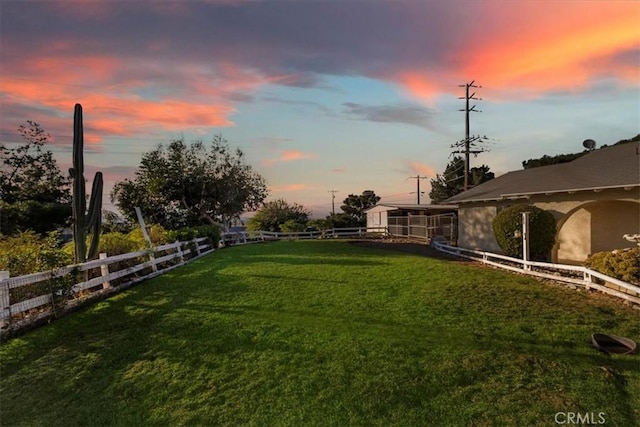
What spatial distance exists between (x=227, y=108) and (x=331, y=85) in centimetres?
411

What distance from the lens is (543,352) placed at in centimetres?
525

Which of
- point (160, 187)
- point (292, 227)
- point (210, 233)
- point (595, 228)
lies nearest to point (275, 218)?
point (292, 227)

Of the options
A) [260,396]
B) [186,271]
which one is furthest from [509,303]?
[186,271]

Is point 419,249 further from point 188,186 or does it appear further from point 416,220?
point 188,186

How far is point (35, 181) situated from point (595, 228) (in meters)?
33.9

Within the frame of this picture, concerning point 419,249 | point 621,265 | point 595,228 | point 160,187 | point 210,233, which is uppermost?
point 160,187

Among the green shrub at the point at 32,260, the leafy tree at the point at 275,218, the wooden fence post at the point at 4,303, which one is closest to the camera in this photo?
the wooden fence post at the point at 4,303

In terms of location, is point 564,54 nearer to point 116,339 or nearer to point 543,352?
point 543,352

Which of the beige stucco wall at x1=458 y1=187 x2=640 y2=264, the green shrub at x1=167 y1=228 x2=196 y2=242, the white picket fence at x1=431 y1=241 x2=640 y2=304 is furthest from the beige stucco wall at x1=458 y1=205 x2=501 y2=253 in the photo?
the green shrub at x1=167 y1=228 x2=196 y2=242

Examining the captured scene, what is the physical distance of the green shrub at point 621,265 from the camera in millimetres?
8555

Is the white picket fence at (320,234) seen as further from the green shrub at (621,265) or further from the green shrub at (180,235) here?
the green shrub at (621,265)

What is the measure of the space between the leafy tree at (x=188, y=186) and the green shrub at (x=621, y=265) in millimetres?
28511

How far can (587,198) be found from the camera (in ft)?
43.4

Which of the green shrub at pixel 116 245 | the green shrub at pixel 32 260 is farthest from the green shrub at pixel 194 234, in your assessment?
the green shrub at pixel 32 260
